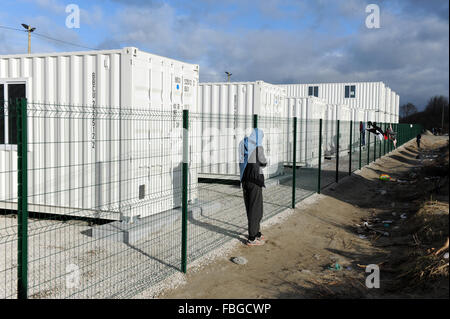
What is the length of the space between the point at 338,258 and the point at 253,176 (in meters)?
1.81

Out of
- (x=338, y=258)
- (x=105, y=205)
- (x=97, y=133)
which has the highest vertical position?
(x=97, y=133)

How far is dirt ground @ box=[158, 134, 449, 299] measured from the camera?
183 inches

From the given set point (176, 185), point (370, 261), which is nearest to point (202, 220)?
point (176, 185)

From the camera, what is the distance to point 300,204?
376 inches

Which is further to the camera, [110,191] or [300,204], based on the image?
[300,204]

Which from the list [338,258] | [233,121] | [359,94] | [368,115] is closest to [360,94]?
[359,94]

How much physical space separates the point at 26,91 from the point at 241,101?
600cm

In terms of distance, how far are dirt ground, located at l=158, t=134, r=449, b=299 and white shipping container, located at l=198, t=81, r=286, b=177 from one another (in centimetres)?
274

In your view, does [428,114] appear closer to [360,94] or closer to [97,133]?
[360,94]

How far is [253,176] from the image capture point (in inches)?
249

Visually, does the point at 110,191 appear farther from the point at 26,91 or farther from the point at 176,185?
the point at 26,91

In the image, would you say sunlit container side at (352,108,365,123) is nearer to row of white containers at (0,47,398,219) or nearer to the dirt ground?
the dirt ground
